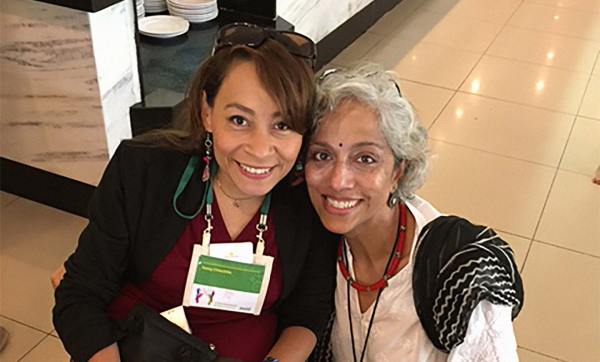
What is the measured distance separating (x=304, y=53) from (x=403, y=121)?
25 centimetres

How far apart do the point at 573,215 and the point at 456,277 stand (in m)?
2.08

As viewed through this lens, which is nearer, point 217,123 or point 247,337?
point 217,123

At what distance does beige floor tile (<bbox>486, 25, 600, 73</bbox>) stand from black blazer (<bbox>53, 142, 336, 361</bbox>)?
11.6 ft

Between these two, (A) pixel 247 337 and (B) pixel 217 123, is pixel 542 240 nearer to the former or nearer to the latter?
(A) pixel 247 337

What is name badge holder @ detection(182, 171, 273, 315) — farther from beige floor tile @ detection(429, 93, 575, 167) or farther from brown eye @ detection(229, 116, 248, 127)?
beige floor tile @ detection(429, 93, 575, 167)

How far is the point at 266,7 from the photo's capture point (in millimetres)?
3543

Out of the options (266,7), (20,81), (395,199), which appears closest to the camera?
(395,199)

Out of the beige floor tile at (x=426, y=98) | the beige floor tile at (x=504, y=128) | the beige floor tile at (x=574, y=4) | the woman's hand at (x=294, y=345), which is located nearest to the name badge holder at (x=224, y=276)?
the woman's hand at (x=294, y=345)

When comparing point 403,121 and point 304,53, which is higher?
point 304,53

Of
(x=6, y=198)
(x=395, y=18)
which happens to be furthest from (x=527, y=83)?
(x=6, y=198)

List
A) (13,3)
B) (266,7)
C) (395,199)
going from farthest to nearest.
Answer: (266,7) → (13,3) → (395,199)

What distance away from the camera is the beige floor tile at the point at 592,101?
163 inches

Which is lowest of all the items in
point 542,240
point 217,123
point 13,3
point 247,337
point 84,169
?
point 542,240

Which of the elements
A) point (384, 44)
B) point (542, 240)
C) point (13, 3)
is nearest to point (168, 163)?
point (13, 3)
